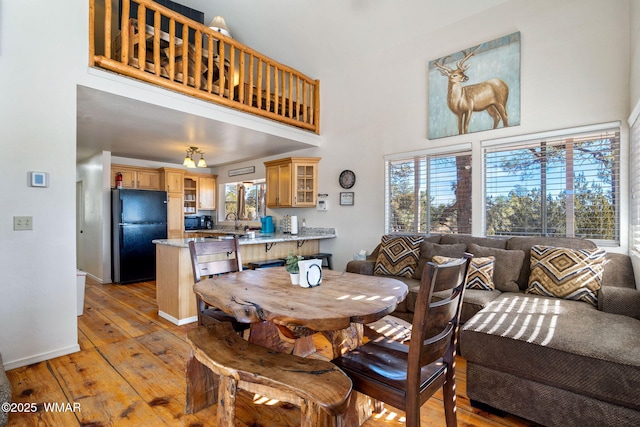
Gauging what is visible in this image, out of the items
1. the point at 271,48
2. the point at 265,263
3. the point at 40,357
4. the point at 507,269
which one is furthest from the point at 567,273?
the point at 271,48

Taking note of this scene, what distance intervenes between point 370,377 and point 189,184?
6658 mm

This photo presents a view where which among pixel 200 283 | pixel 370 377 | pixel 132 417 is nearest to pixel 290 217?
pixel 200 283

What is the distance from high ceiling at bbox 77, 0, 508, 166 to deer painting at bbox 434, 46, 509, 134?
0.57 metres

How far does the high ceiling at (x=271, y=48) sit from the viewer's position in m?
3.56

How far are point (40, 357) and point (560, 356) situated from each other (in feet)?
11.7

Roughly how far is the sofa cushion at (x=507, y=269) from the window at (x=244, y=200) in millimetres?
4467

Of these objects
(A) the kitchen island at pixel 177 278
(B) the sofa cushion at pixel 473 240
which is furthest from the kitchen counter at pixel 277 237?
(B) the sofa cushion at pixel 473 240

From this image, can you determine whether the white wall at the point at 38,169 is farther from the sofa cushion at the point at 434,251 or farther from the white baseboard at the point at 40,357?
the sofa cushion at the point at 434,251

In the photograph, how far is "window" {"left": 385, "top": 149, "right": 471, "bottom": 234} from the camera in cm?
368

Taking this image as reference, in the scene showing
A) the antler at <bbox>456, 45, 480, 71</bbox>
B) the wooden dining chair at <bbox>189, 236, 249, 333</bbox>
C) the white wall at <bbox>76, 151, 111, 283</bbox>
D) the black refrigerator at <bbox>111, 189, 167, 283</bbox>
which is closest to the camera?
the wooden dining chair at <bbox>189, 236, 249, 333</bbox>

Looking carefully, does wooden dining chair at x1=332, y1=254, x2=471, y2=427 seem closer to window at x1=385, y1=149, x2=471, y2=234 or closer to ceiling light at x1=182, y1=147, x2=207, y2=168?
window at x1=385, y1=149, x2=471, y2=234

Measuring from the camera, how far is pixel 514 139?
3281mm

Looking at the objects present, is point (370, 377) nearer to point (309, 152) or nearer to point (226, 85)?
point (226, 85)

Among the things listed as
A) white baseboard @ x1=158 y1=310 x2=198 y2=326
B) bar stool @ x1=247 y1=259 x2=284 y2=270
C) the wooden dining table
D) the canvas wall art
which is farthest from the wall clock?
white baseboard @ x1=158 y1=310 x2=198 y2=326
